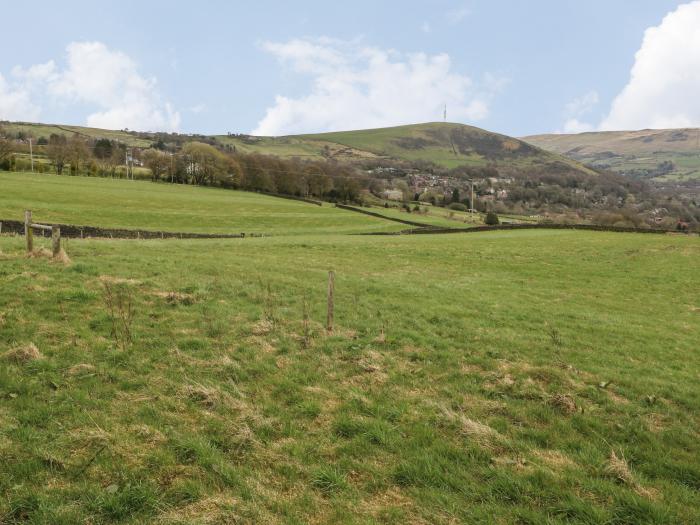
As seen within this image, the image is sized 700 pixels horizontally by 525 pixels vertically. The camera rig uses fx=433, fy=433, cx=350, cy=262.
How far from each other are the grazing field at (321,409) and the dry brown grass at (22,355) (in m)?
0.07

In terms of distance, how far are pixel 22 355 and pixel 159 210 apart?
59.6 metres

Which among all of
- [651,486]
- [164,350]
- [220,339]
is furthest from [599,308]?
[164,350]

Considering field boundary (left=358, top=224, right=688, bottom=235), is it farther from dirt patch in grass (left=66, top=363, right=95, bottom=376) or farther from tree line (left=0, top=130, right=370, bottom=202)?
dirt patch in grass (left=66, top=363, right=95, bottom=376)

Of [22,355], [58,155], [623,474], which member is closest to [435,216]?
[58,155]

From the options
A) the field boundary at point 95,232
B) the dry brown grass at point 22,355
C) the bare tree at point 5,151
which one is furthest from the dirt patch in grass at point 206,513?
the bare tree at point 5,151

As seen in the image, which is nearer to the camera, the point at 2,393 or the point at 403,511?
the point at 403,511

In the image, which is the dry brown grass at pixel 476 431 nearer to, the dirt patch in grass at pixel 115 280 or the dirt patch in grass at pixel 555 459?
the dirt patch in grass at pixel 555 459

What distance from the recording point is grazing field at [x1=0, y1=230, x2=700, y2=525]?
17.5 feet

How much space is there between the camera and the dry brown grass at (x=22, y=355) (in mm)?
8500

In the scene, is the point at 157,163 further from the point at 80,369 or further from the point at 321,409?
the point at 321,409

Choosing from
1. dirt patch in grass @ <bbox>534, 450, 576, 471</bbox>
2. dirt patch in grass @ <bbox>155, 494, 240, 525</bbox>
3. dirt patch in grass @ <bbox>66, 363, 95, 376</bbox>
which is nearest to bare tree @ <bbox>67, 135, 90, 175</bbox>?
dirt patch in grass @ <bbox>66, 363, 95, 376</bbox>

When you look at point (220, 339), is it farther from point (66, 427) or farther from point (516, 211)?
point (516, 211)

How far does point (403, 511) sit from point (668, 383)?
8.23 metres

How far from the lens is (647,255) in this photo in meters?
37.8
